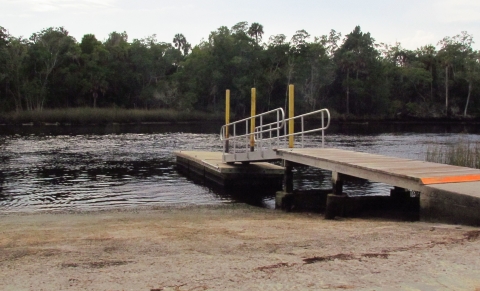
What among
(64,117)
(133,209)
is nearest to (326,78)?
(64,117)

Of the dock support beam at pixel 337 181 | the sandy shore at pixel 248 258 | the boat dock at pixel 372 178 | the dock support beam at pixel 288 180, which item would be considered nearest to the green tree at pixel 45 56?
the boat dock at pixel 372 178

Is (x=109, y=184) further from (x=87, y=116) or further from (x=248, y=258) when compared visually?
(x=87, y=116)

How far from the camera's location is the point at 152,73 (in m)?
74.6

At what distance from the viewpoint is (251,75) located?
73.6 metres

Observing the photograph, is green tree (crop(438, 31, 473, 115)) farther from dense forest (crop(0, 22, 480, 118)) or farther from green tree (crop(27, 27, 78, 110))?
green tree (crop(27, 27, 78, 110))

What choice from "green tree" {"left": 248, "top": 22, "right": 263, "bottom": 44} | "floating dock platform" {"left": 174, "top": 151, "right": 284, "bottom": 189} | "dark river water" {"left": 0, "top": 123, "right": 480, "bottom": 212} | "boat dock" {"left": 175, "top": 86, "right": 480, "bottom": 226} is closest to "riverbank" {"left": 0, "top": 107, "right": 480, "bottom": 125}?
"green tree" {"left": 248, "top": 22, "right": 263, "bottom": 44}

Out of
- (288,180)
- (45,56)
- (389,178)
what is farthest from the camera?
(45,56)

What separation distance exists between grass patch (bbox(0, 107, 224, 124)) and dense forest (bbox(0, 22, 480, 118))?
670 cm

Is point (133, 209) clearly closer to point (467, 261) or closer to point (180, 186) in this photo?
point (180, 186)

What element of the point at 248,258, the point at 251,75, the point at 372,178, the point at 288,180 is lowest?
the point at 288,180

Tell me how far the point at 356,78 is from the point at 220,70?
2012 centimetres

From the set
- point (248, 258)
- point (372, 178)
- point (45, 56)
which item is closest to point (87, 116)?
point (45, 56)

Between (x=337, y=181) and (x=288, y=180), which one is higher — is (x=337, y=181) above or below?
above

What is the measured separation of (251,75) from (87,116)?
82.9 feet
